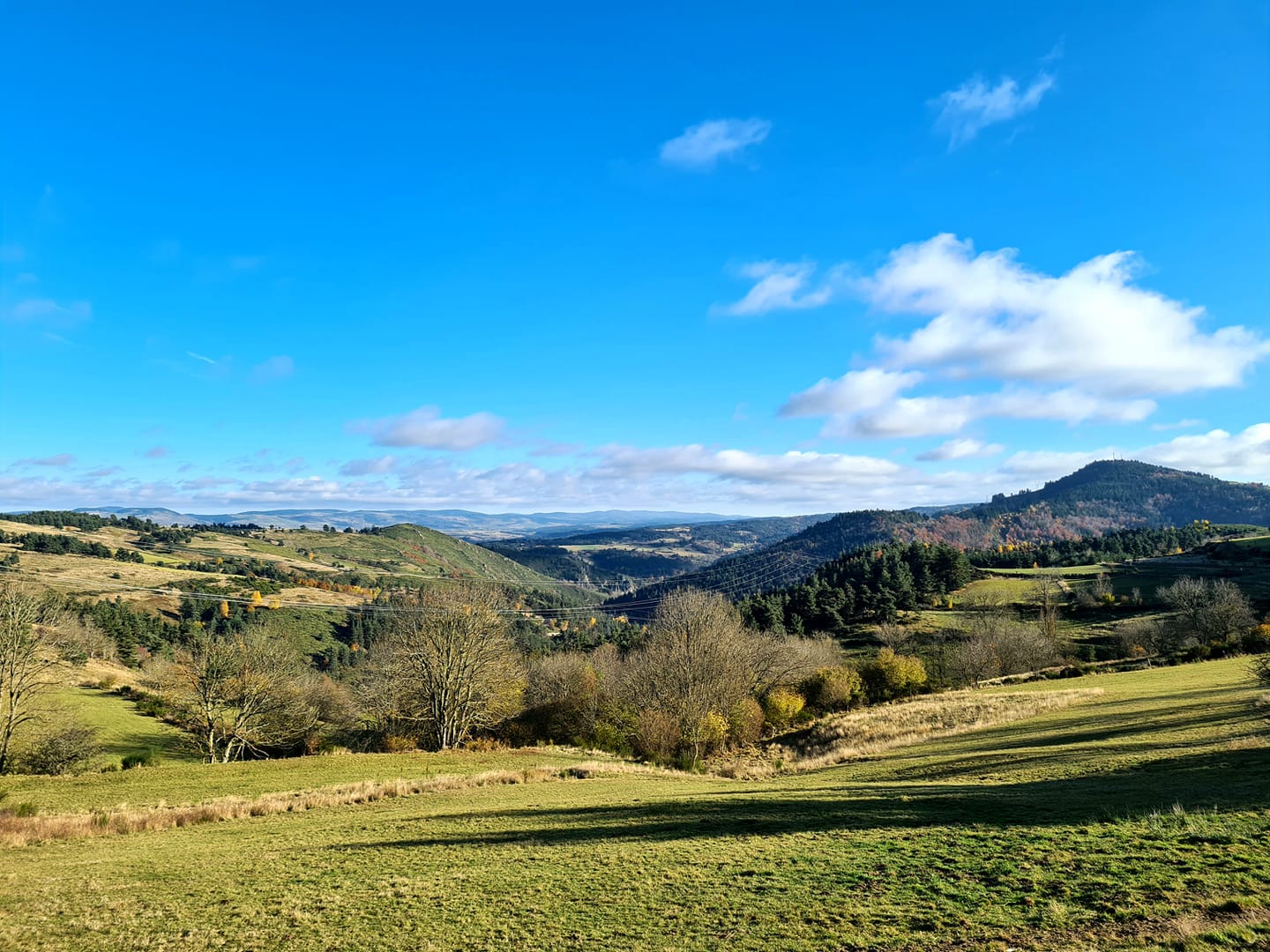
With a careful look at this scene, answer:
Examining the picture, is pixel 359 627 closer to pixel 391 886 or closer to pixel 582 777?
pixel 582 777

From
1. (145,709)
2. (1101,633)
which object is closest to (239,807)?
(145,709)

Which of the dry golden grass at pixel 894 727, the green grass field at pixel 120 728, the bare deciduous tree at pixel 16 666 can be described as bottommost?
the green grass field at pixel 120 728

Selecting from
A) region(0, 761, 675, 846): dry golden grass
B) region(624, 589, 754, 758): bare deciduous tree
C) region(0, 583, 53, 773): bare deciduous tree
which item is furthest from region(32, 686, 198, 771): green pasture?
region(624, 589, 754, 758): bare deciduous tree

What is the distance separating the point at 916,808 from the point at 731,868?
825 cm

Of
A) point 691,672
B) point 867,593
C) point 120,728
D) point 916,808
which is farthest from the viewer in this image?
point 867,593

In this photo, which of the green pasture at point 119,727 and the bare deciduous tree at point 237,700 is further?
the bare deciduous tree at point 237,700

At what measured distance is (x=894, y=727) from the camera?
45.7 m

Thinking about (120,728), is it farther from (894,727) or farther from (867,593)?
(867,593)

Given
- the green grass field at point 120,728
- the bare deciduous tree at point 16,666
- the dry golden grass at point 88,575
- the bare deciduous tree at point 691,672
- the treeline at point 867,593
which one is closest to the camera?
the bare deciduous tree at point 16,666

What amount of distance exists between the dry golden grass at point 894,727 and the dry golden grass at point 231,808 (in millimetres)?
17114

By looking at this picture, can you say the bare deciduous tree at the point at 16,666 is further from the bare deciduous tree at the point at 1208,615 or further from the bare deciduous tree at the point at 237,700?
the bare deciduous tree at the point at 1208,615

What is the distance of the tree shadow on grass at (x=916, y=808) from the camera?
1545 centimetres

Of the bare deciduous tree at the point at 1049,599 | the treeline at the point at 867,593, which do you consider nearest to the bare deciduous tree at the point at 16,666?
the treeline at the point at 867,593

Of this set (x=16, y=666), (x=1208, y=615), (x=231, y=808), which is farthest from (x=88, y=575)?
(x=1208, y=615)
